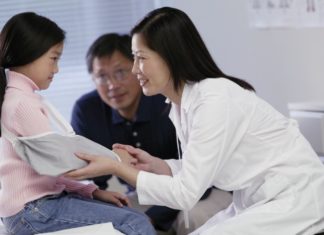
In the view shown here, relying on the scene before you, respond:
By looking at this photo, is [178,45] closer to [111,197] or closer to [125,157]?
[125,157]

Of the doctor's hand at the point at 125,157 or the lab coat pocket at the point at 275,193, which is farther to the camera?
the doctor's hand at the point at 125,157

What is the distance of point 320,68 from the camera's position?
2580mm

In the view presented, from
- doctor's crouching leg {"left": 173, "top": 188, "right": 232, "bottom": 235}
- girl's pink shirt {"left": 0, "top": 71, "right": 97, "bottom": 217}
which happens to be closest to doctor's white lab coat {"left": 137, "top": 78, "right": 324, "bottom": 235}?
girl's pink shirt {"left": 0, "top": 71, "right": 97, "bottom": 217}

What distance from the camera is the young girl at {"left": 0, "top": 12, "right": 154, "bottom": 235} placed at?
1408 millimetres

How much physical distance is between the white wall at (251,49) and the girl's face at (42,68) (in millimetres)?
1369

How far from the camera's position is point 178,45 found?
1.51 m

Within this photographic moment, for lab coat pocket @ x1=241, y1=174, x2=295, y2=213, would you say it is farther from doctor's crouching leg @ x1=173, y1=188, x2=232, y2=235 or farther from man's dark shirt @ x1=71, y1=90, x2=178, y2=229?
man's dark shirt @ x1=71, y1=90, x2=178, y2=229

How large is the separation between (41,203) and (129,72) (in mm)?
999

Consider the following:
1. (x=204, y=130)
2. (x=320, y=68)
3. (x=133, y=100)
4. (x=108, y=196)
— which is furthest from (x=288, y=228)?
(x=320, y=68)

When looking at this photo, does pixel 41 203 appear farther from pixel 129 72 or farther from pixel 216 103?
pixel 129 72

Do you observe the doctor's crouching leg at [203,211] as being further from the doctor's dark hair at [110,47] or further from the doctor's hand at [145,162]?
the doctor's dark hair at [110,47]

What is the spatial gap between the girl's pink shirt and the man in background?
2.78 feet

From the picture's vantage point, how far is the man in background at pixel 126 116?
231 centimetres

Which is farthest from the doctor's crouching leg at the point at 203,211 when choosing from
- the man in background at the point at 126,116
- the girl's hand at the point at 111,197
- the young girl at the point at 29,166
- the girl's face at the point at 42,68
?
the girl's face at the point at 42,68
